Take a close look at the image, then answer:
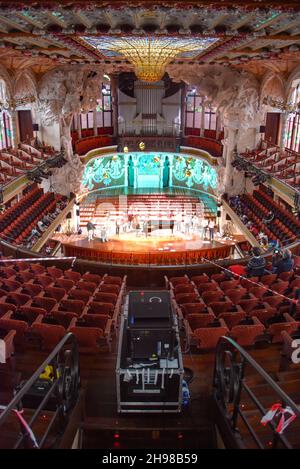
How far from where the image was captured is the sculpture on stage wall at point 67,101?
20.9m

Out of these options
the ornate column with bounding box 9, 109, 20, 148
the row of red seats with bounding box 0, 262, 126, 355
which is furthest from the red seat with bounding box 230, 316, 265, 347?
the ornate column with bounding box 9, 109, 20, 148

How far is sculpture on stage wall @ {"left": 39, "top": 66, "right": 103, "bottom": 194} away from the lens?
20.9 metres

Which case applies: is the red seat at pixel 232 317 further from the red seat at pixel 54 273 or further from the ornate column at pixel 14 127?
the ornate column at pixel 14 127

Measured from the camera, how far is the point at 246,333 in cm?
610

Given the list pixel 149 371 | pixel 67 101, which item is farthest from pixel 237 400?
pixel 67 101

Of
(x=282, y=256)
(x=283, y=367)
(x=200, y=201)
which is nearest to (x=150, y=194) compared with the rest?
(x=200, y=201)

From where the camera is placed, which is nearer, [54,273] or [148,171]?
[54,273]

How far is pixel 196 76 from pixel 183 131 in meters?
7.45

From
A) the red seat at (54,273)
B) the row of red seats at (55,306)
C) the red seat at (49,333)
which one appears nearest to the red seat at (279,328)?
the row of red seats at (55,306)

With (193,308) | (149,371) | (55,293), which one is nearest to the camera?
(149,371)

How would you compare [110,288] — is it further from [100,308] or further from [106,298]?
[100,308]

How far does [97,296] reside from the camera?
816cm

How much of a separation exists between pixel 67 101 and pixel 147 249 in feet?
29.7

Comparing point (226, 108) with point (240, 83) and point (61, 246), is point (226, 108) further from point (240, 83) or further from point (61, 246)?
point (61, 246)
